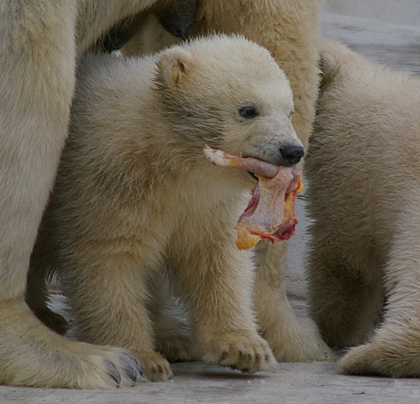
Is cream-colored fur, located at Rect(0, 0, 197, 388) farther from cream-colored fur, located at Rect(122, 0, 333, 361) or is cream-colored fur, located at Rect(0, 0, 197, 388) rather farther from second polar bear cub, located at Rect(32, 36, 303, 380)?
cream-colored fur, located at Rect(122, 0, 333, 361)

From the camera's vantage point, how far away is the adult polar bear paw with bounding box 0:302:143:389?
3.41 meters

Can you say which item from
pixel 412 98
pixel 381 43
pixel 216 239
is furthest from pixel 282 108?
pixel 381 43

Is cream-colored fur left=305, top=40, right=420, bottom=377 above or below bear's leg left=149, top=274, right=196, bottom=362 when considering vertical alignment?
above

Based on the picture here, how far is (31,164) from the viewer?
344 centimetres

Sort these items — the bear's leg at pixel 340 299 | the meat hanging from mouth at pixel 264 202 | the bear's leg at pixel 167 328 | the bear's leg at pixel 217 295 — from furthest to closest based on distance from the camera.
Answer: the bear's leg at pixel 340 299 → the bear's leg at pixel 167 328 → the bear's leg at pixel 217 295 → the meat hanging from mouth at pixel 264 202

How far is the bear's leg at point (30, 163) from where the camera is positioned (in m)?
3.42

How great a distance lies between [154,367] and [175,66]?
1045mm

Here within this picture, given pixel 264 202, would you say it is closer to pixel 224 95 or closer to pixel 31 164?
pixel 224 95

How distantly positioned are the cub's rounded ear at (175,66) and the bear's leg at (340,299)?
1.59 m

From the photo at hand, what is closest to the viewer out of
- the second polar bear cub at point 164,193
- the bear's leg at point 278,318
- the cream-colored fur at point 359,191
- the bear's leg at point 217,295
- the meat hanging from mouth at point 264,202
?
the meat hanging from mouth at point 264,202

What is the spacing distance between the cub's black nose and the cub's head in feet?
0.37

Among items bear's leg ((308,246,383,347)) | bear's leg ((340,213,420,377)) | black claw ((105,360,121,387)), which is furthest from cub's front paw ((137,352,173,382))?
bear's leg ((308,246,383,347))

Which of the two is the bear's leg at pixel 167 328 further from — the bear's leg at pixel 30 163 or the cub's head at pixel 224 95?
the cub's head at pixel 224 95

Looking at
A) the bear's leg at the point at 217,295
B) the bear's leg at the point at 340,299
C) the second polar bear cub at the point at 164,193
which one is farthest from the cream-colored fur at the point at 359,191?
the second polar bear cub at the point at 164,193
